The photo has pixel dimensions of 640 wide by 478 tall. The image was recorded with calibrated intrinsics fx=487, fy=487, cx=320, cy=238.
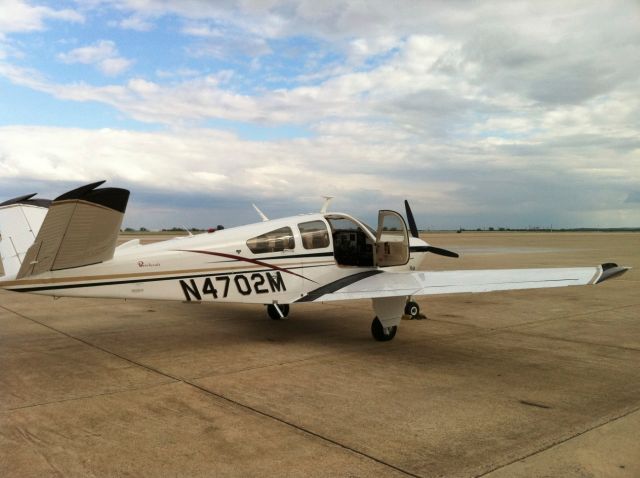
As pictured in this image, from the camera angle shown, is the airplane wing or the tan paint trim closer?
the tan paint trim

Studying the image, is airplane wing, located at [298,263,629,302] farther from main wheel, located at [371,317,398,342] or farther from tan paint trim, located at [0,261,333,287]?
tan paint trim, located at [0,261,333,287]

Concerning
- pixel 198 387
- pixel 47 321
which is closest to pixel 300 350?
pixel 198 387

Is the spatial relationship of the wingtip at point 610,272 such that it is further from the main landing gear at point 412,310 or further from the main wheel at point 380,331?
the main landing gear at point 412,310

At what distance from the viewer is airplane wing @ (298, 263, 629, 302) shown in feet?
25.2

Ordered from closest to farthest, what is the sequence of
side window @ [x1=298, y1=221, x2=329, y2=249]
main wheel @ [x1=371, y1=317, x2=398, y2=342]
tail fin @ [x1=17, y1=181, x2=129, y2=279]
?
tail fin @ [x1=17, y1=181, x2=129, y2=279] → main wheel @ [x1=371, y1=317, x2=398, y2=342] → side window @ [x1=298, y1=221, x2=329, y2=249]

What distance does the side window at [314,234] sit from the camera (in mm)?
8797

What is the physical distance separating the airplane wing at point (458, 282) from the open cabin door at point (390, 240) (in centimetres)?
166

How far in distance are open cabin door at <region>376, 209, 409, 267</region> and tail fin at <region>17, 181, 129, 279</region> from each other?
5355 mm

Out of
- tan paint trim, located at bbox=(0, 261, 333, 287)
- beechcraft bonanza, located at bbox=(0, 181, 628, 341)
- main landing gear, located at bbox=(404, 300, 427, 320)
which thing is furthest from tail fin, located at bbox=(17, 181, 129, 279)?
main landing gear, located at bbox=(404, 300, 427, 320)

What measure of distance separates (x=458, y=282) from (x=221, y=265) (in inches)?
152

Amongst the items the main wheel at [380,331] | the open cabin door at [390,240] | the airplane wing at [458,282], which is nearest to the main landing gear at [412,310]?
the open cabin door at [390,240]

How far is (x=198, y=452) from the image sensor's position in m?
4.12

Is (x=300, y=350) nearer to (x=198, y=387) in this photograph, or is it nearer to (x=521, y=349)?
(x=198, y=387)

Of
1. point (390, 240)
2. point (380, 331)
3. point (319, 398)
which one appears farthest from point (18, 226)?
point (390, 240)
